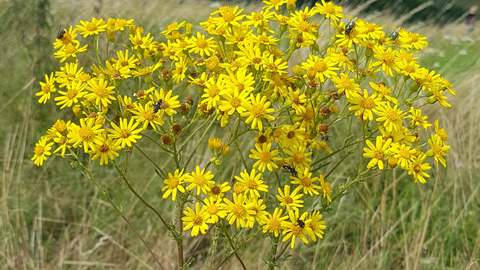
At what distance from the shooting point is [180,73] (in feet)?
7.57

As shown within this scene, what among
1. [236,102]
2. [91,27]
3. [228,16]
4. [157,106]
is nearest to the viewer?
[236,102]

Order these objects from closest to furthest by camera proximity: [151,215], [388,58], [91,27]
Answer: [388,58], [91,27], [151,215]

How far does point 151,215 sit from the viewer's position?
380 centimetres

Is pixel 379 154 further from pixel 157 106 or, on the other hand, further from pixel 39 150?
pixel 39 150

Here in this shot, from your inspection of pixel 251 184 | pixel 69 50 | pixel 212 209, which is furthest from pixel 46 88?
pixel 251 184

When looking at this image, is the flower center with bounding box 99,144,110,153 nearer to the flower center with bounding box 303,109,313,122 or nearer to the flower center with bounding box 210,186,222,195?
the flower center with bounding box 210,186,222,195

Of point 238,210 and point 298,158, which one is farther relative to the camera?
point 298,158

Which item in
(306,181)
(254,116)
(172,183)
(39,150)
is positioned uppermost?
(39,150)

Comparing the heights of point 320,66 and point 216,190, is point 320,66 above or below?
above

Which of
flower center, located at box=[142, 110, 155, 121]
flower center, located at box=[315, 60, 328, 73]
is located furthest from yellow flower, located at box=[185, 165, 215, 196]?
flower center, located at box=[315, 60, 328, 73]

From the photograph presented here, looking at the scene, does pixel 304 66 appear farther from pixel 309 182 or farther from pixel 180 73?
pixel 180 73

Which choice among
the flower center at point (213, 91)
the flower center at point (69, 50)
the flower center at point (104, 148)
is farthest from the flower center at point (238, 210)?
the flower center at point (69, 50)

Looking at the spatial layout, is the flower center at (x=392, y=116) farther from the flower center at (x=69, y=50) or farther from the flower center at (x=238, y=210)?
the flower center at (x=69, y=50)

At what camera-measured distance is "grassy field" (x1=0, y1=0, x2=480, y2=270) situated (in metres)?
3.34
